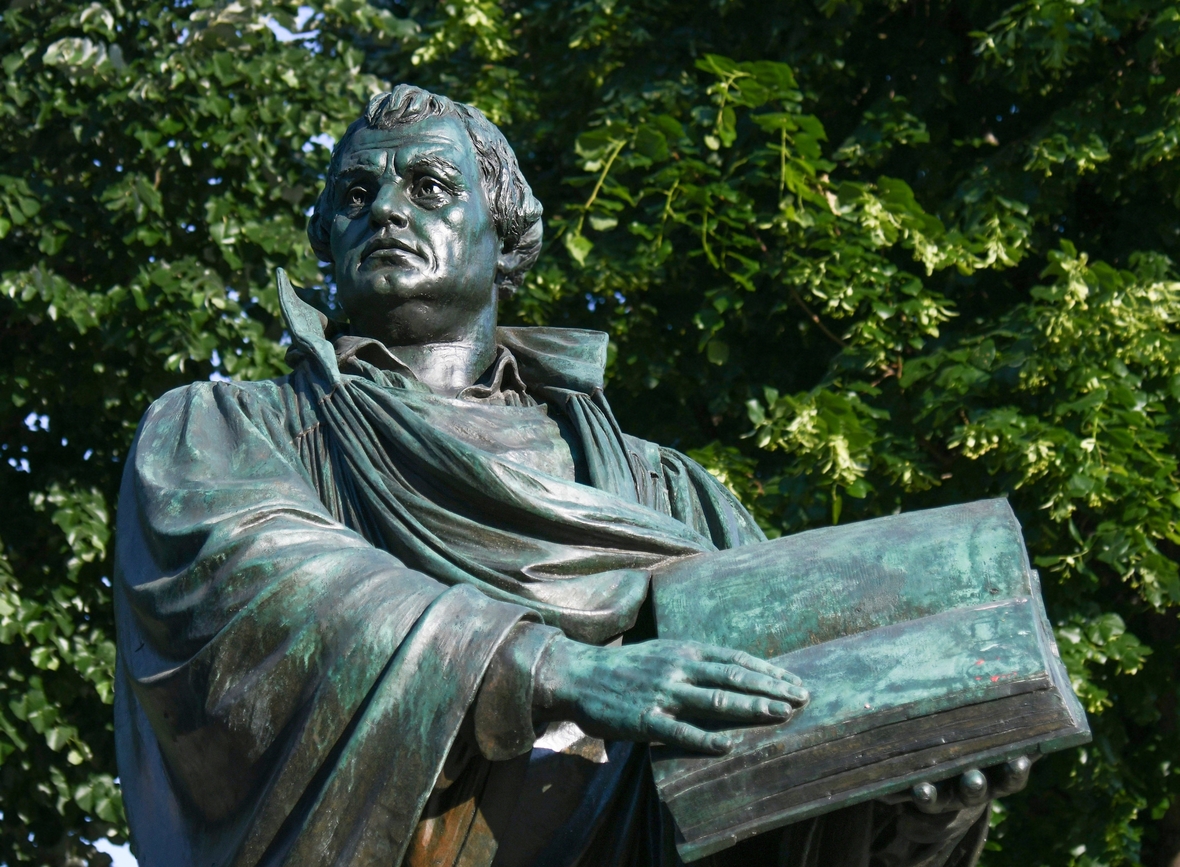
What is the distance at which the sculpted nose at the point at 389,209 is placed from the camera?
449 centimetres

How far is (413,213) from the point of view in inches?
178

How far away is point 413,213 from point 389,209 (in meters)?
0.06

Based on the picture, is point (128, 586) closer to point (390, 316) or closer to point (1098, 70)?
point (390, 316)

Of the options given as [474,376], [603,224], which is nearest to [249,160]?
[603,224]

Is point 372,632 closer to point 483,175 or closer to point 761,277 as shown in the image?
point 483,175

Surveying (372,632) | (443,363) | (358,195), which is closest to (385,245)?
(358,195)

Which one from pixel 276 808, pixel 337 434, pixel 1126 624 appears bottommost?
pixel 1126 624

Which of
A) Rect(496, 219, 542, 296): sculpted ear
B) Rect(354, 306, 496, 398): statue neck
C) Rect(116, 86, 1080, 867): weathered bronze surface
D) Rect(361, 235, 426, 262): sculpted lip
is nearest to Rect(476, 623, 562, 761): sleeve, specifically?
Rect(116, 86, 1080, 867): weathered bronze surface

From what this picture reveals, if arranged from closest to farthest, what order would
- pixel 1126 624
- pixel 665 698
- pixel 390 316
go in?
1. pixel 665 698
2. pixel 390 316
3. pixel 1126 624

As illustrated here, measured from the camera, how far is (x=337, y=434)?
415 centimetres

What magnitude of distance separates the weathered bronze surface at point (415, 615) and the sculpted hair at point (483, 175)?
0.14ft

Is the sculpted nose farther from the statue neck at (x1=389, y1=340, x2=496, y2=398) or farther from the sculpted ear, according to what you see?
the sculpted ear

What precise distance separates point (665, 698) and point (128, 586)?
105 centimetres

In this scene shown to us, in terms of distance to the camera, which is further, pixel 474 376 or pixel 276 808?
pixel 474 376
